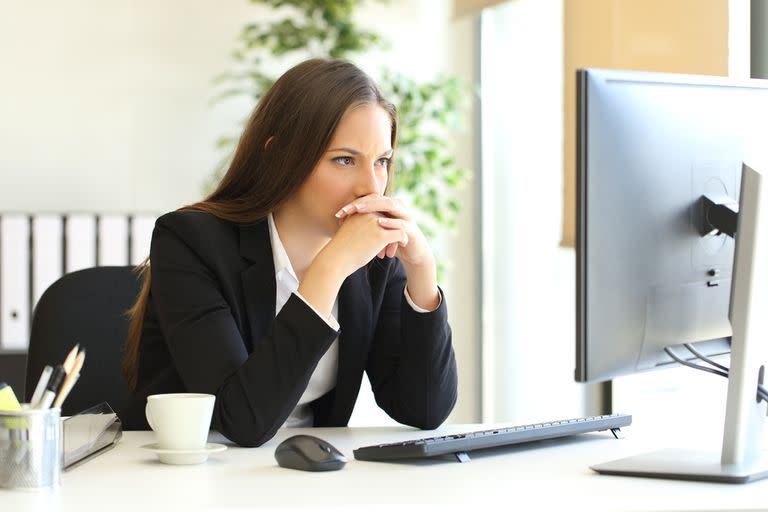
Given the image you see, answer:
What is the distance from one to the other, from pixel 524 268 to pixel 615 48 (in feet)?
3.47

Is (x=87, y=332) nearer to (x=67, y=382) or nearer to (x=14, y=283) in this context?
(x=67, y=382)

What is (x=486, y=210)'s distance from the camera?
405 cm

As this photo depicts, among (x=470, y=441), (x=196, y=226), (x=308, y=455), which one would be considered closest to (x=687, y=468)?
(x=470, y=441)

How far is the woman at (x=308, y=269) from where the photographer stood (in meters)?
1.45

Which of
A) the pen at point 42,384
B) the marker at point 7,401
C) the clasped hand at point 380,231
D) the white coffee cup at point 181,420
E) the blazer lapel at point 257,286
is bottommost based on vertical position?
the white coffee cup at point 181,420

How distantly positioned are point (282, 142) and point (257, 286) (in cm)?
23

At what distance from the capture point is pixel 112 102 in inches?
148

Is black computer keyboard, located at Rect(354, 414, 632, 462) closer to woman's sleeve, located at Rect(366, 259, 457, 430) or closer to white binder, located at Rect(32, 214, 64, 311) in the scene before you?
woman's sleeve, located at Rect(366, 259, 457, 430)

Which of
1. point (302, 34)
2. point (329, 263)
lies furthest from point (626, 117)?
point (302, 34)

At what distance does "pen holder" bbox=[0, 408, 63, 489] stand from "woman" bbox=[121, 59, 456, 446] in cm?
37

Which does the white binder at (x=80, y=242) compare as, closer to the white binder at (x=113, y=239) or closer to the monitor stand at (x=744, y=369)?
the white binder at (x=113, y=239)

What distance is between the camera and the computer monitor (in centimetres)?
107

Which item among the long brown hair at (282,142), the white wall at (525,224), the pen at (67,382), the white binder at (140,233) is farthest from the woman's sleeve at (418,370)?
the white wall at (525,224)

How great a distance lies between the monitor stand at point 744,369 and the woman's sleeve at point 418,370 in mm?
436
